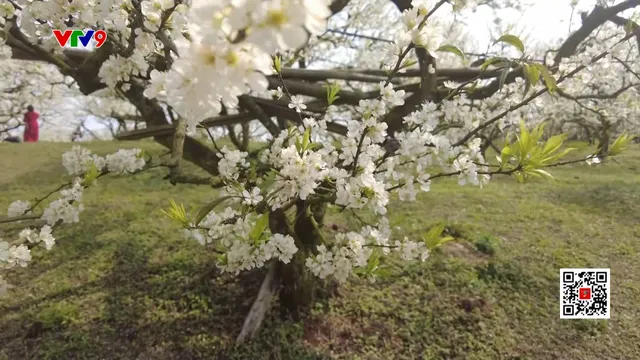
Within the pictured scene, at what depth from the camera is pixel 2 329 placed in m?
2.64

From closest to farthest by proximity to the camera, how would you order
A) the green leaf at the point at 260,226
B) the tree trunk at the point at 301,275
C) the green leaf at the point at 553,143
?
the green leaf at the point at 553,143, the green leaf at the point at 260,226, the tree trunk at the point at 301,275

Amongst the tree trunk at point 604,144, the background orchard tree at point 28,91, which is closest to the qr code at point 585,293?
the tree trunk at point 604,144

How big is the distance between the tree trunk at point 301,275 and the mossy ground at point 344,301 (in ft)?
0.35

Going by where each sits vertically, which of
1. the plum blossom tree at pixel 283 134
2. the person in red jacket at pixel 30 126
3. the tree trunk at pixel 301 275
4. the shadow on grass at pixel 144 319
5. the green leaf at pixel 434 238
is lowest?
the shadow on grass at pixel 144 319

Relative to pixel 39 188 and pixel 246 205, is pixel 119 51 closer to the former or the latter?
pixel 246 205

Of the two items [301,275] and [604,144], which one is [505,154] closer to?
[604,144]

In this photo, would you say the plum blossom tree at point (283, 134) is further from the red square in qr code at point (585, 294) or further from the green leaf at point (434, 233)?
the red square in qr code at point (585, 294)

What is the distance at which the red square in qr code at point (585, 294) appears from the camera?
9.96ft

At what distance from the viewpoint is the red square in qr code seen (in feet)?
9.96

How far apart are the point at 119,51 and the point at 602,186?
21.9ft

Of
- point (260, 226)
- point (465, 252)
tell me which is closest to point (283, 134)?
point (260, 226)

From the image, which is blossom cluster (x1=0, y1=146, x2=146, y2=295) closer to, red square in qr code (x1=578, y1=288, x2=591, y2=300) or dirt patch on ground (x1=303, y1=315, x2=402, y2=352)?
dirt patch on ground (x1=303, y1=315, x2=402, y2=352)

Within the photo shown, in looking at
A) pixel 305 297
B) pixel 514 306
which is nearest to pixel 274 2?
pixel 305 297

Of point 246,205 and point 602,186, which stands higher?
point 602,186
